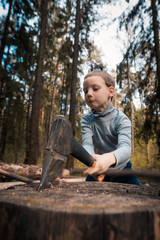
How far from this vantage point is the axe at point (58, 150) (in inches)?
45.9

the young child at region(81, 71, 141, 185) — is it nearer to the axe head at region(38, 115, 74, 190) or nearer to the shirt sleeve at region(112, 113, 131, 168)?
the shirt sleeve at region(112, 113, 131, 168)

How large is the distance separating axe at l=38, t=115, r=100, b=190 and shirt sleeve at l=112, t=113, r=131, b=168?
338 millimetres

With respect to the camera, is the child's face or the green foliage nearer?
the child's face

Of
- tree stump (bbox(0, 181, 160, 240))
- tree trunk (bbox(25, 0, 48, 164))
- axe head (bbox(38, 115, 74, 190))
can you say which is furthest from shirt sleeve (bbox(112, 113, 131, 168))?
tree trunk (bbox(25, 0, 48, 164))

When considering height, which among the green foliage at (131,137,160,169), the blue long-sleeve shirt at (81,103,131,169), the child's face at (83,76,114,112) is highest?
the child's face at (83,76,114,112)

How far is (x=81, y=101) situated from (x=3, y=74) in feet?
17.3

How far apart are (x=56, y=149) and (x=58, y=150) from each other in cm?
2

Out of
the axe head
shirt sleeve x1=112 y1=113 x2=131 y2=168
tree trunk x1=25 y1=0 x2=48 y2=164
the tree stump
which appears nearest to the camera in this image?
the tree stump

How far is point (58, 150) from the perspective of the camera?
1.18m

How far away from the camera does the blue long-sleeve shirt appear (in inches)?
71.0

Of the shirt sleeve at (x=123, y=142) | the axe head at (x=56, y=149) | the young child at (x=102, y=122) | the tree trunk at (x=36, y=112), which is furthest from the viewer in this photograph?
the tree trunk at (x=36, y=112)

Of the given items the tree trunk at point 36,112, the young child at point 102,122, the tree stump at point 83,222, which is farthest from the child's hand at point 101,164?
the tree trunk at point 36,112

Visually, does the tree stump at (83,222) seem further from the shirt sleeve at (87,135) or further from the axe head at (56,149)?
the shirt sleeve at (87,135)

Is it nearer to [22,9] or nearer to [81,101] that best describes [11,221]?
[22,9]
